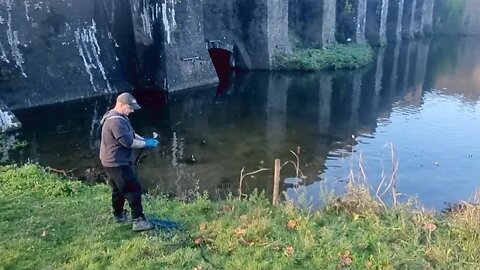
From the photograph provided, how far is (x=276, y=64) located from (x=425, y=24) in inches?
1013

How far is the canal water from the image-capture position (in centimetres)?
1105

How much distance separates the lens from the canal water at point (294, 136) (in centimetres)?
1105

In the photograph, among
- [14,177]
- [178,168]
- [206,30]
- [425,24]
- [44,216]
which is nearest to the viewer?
[44,216]

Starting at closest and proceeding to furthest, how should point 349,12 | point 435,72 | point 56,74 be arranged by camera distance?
point 56,74, point 435,72, point 349,12

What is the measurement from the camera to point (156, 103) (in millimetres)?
17844

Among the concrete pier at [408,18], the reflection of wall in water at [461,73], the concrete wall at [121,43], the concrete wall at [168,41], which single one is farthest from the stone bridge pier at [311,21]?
the concrete pier at [408,18]

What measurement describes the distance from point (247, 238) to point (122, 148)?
70.3 inches

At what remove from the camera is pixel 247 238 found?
595 cm

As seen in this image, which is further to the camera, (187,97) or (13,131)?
(187,97)

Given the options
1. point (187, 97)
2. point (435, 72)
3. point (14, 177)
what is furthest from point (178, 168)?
point (435, 72)

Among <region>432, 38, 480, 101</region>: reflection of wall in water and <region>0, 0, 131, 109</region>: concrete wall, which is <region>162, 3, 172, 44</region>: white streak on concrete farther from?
<region>432, 38, 480, 101</region>: reflection of wall in water

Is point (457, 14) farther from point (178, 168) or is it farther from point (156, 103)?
point (178, 168)

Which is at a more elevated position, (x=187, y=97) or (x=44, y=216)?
(x=44, y=216)

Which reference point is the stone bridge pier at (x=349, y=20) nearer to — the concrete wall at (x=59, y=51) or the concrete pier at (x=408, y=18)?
the concrete pier at (x=408, y=18)
